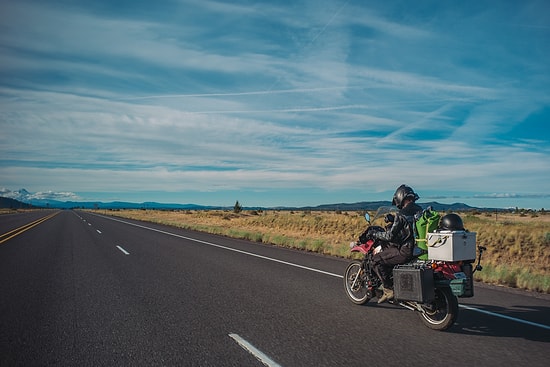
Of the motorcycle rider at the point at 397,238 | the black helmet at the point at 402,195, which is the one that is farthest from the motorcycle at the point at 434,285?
the black helmet at the point at 402,195

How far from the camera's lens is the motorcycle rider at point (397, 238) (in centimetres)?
618

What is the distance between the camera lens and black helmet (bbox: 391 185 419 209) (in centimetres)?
642

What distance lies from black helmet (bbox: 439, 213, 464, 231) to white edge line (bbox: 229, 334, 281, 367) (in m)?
3.04

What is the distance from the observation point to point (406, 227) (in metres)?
6.17

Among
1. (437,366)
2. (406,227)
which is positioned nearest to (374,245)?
(406,227)

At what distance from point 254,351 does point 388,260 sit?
272 centimetres

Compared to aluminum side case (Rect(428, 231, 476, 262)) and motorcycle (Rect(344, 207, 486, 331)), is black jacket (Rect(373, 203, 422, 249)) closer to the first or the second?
motorcycle (Rect(344, 207, 486, 331))

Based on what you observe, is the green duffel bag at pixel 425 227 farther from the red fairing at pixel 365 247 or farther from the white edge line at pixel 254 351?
the white edge line at pixel 254 351

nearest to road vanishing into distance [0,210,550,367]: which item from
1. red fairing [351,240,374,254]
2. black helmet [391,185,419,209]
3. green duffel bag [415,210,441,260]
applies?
red fairing [351,240,374,254]

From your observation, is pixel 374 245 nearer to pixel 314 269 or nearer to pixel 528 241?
pixel 314 269

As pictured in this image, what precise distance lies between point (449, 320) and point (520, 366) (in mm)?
1170

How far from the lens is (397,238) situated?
6.24 metres

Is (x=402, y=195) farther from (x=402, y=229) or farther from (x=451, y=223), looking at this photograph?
(x=451, y=223)

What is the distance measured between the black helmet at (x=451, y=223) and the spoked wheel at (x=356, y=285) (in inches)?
70.5
